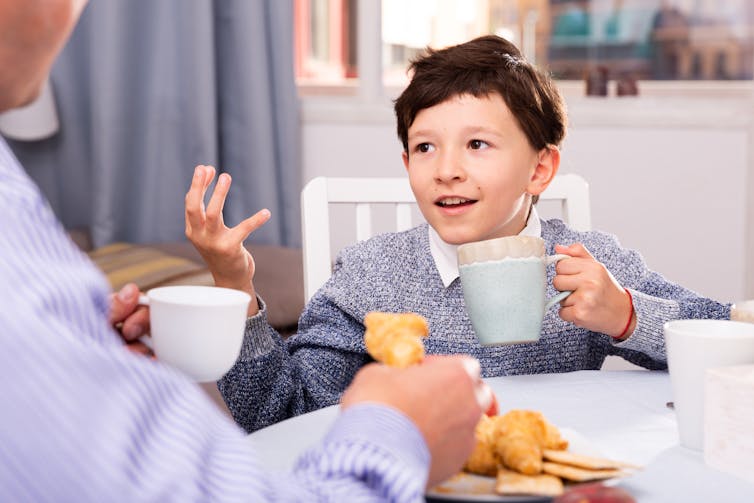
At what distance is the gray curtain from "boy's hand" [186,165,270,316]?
1957 mm

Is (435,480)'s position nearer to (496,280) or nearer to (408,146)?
(496,280)

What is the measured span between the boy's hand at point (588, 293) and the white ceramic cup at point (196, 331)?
0.43m

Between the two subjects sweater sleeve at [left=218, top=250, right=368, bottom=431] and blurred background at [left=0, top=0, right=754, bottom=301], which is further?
blurred background at [left=0, top=0, right=754, bottom=301]

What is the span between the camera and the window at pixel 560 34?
10.3 ft

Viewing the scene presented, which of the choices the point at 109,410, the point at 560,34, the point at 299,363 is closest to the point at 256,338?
the point at 299,363

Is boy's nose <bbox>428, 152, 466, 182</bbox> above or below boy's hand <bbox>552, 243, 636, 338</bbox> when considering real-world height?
above

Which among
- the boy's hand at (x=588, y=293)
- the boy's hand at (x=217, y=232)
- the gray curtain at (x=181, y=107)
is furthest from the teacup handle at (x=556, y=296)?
the gray curtain at (x=181, y=107)

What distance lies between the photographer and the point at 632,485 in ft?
2.41

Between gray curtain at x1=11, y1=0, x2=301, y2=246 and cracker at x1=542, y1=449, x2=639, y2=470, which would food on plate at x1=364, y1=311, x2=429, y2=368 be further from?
gray curtain at x1=11, y1=0, x2=301, y2=246

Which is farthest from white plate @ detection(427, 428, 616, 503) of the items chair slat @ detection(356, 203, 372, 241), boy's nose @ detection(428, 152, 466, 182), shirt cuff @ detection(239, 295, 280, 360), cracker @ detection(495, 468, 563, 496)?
chair slat @ detection(356, 203, 372, 241)

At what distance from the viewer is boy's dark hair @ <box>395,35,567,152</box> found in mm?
1297

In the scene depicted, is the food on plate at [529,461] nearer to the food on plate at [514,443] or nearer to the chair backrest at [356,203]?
the food on plate at [514,443]

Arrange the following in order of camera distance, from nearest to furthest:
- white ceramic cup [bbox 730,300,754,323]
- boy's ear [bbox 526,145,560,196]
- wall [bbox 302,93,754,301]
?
1. white ceramic cup [bbox 730,300,754,323]
2. boy's ear [bbox 526,145,560,196]
3. wall [bbox 302,93,754,301]

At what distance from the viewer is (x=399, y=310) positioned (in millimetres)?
1281
